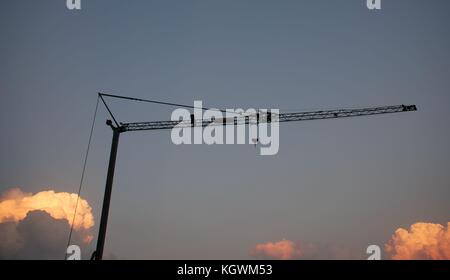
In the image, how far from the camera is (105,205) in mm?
69125

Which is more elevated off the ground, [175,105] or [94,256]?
[175,105]
